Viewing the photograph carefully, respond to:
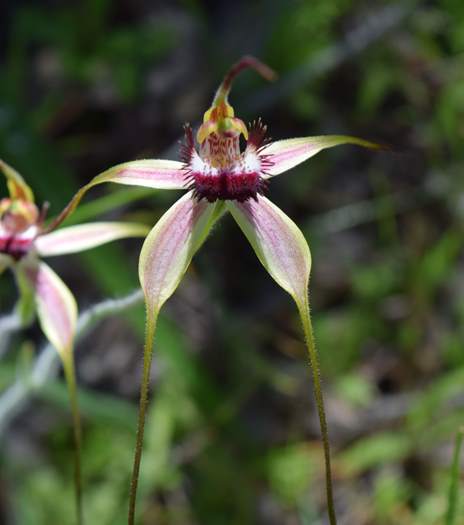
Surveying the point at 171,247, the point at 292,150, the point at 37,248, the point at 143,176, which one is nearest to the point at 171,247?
the point at 171,247

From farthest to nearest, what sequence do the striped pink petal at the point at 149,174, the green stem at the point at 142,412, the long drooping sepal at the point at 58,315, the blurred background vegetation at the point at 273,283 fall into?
the blurred background vegetation at the point at 273,283 < the long drooping sepal at the point at 58,315 < the striped pink petal at the point at 149,174 < the green stem at the point at 142,412

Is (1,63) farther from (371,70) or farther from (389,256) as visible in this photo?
(389,256)

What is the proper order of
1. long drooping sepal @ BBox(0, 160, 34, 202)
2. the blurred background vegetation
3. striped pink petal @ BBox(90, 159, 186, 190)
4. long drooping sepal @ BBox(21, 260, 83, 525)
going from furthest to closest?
1. the blurred background vegetation
2. long drooping sepal @ BBox(0, 160, 34, 202)
3. long drooping sepal @ BBox(21, 260, 83, 525)
4. striped pink petal @ BBox(90, 159, 186, 190)

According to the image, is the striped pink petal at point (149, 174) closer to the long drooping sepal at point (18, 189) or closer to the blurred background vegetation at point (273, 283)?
the long drooping sepal at point (18, 189)

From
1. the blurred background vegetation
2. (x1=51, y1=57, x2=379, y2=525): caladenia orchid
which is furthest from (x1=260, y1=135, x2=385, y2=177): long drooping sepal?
the blurred background vegetation

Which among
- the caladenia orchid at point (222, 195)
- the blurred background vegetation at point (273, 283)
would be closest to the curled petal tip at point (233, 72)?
the caladenia orchid at point (222, 195)

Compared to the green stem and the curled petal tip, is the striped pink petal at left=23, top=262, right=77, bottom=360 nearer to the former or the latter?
the green stem

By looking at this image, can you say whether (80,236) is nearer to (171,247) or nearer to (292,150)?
(171,247)
